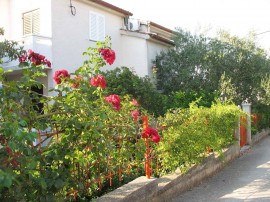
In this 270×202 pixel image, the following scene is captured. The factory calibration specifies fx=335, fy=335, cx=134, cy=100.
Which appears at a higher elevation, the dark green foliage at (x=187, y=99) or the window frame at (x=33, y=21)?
the window frame at (x=33, y=21)

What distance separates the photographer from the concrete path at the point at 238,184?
5.88 m

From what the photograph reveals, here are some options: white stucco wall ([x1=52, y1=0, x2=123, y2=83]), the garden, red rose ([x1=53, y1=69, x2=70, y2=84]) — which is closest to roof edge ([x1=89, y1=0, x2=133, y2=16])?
white stucco wall ([x1=52, y1=0, x2=123, y2=83])

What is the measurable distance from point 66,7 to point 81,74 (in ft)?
34.2

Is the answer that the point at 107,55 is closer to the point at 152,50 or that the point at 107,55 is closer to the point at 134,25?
the point at 152,50

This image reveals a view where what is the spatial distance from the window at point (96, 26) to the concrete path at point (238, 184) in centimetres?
850

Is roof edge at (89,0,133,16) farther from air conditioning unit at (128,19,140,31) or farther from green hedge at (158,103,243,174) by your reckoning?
green hedge at (158,103,243,174)

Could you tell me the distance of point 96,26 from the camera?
49.5 feet

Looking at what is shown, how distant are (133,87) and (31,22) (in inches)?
215

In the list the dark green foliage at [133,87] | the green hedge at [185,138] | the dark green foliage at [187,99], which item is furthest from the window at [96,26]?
the green hedge at [185,138]

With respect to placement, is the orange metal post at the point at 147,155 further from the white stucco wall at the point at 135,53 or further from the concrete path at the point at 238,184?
the white stucco wall at the point at 135,53

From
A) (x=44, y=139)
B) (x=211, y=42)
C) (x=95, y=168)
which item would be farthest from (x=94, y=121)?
(x=211, y=42)

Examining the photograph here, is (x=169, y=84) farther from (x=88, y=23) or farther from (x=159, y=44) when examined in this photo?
(x=88, y=23)

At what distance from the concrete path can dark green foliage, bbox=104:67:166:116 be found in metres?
3.98

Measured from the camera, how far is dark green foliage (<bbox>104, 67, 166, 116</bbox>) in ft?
38.5
